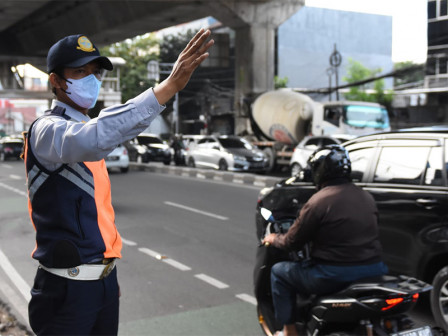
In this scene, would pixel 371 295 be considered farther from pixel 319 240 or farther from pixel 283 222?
pixel 283 222

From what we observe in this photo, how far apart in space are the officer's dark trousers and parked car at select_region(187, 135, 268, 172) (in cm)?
1833

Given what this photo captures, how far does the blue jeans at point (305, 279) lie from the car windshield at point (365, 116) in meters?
16.8

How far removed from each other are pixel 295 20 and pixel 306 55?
3930mm

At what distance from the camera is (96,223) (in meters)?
2.10

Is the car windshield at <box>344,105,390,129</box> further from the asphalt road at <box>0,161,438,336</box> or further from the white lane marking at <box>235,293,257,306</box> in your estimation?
the white lane marking at <box>235,293,257,306</box>

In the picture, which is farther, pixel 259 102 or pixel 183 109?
pixel 183 109

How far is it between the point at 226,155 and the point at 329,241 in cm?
1793

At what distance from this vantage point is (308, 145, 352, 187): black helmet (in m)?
3.41

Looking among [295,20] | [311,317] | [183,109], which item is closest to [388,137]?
[311,317]

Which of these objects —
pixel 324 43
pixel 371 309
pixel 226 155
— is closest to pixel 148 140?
pixel 226 155

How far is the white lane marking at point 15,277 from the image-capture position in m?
5.53

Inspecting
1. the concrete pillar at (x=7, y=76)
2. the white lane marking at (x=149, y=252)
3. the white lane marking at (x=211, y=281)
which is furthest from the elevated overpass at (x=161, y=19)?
the white lane marking at (x=211, y=281)

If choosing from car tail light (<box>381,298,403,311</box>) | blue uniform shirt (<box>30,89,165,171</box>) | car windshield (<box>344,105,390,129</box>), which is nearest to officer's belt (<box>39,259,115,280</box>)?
blue uniform shirt (<box>30,89,165,171</box>)

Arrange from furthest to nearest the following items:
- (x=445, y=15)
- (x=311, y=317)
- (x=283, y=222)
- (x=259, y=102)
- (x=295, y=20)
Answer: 1. (x=295, y=20)
2. (x=445, y=15)
3. (x=259, y=102)
4. (x=283, y=222)
5. (x=311, y=317)
